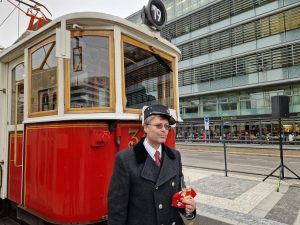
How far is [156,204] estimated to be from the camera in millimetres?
2189

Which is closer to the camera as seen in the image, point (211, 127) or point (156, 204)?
point (156, 204)

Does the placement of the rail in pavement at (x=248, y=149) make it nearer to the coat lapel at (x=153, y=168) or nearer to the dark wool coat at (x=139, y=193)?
the coat lapel at (x=153, y=168)

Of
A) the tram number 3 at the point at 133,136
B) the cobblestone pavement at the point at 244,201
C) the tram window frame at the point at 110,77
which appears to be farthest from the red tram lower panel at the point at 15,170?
the cobblestone pavement at the point at 244,201

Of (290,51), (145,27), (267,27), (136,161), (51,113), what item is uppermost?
(267,27)

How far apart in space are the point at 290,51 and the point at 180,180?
2589cm

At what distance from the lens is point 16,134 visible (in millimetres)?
4410

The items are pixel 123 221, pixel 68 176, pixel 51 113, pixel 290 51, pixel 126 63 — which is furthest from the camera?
pixel 290 51

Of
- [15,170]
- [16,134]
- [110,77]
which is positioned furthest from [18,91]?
[110,77]

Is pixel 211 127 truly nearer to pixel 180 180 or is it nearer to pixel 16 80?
pixel 16 80

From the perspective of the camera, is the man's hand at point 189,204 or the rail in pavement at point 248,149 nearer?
the man's hand at point 189,204

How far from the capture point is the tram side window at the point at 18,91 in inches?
175

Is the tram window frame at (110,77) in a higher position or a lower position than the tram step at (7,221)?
higher

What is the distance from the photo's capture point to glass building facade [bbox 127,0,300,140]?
2483cm

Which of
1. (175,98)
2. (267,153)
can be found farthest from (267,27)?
(175,98)
